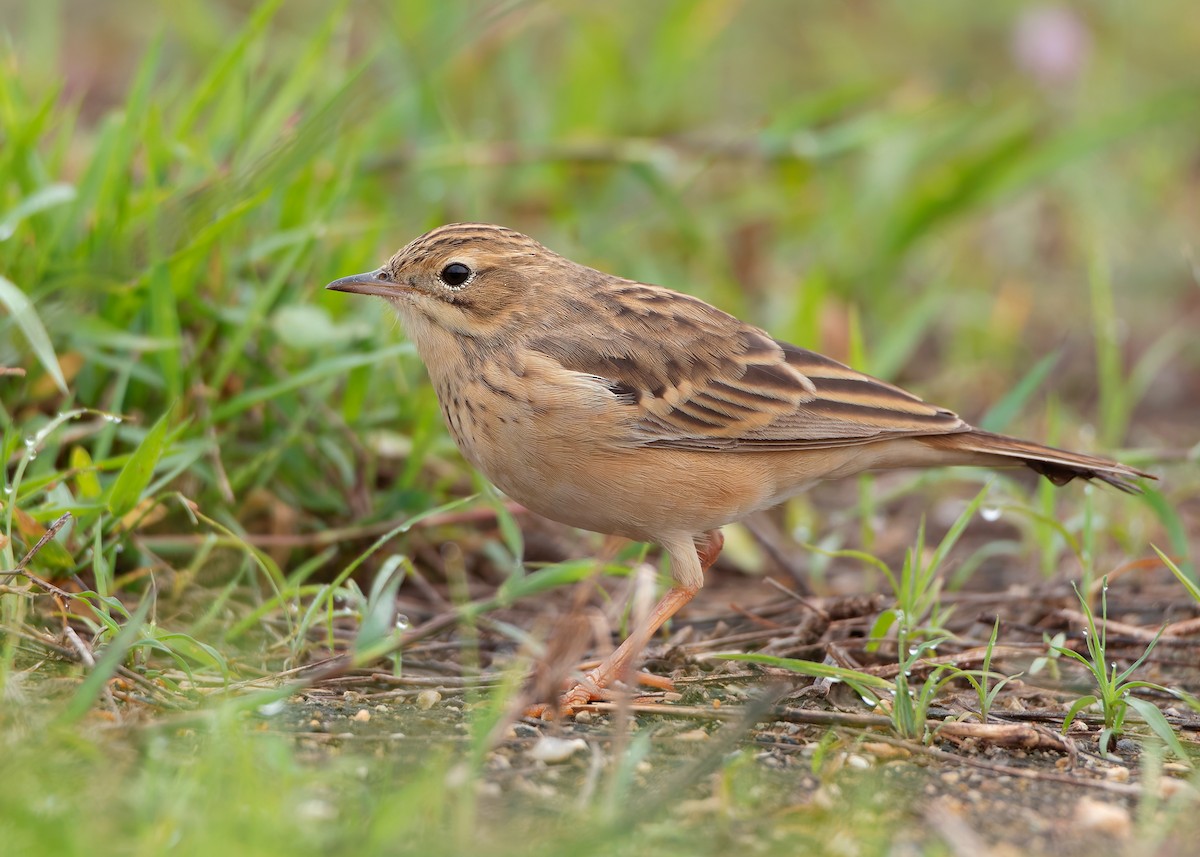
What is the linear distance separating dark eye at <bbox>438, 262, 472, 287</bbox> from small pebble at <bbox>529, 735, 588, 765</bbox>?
77.2 inches

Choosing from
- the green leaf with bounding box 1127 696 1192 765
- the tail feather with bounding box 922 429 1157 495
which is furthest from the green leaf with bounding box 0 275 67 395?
the green leaf with bounding box 1127 696 1192 765

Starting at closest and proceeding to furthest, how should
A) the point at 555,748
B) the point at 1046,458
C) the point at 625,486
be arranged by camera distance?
1. the point at 555,748
2. the point at 625,486
3. the point at 1046,458

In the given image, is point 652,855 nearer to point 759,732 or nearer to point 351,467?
point 759,732

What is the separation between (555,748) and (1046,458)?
2260 millimetres

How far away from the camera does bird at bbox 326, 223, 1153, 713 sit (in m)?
4.99

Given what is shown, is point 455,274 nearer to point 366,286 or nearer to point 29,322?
point 366,286

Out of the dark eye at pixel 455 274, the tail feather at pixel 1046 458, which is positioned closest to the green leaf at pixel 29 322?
the dark eye at pixel 455 274

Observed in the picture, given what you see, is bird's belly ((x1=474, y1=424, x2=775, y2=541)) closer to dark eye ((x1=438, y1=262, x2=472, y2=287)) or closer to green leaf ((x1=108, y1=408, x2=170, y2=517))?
dark eye ((x1=438, y1=262, x2=472, y2=287))

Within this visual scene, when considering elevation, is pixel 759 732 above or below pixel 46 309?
below

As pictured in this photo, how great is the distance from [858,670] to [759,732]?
0.58m

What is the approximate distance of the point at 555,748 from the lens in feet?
13.4

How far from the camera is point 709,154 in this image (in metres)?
8.68

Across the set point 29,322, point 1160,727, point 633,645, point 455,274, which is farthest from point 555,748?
point 29,322

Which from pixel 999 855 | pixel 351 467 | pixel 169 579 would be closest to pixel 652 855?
pixel 999 855
